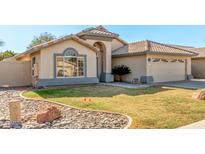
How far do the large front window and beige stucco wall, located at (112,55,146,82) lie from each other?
5723 millimetres

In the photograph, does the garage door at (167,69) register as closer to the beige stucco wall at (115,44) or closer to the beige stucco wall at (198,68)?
the beige stucco wall at (115,44)

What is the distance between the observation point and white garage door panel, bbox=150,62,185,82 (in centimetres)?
2247

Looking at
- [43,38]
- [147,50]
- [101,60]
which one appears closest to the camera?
[147,50]

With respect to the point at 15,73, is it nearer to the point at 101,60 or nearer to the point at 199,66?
the point at 101,60

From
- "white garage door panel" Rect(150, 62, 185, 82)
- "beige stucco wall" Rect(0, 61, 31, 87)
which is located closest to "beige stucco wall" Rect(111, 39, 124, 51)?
"white garage door panel" Rect(150, 62, 185, 82)

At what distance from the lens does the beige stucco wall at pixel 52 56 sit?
17.9m

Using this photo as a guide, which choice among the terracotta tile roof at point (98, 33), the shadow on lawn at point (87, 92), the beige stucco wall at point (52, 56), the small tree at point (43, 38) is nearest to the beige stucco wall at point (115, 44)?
the terracotta tile roof at point (98, 33)

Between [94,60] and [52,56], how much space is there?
4.12 meters

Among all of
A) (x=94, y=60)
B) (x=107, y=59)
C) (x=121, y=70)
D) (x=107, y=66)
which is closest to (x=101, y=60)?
(x=107, y=59)

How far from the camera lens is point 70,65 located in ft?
63.5

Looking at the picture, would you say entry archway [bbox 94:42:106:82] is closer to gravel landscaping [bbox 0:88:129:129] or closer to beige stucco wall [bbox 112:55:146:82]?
beige stucco wall [bbox 112:55:146:82]

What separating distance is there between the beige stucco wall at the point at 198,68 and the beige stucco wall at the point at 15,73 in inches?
899

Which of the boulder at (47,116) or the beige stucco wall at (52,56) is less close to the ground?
the beige stucco wall at (52,56)
